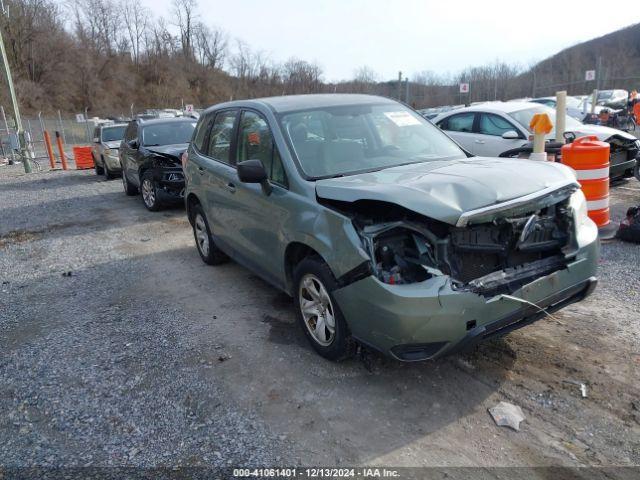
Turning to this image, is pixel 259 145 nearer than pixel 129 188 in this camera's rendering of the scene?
Yes

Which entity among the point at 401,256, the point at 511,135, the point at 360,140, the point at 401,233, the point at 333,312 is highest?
the point at 360,140

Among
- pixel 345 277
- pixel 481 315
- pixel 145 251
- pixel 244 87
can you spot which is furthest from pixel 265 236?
pixel 244 87

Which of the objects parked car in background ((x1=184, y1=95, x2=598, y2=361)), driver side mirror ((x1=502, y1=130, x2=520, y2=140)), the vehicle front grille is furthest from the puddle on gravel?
driver side mirror ((x1=502, y1=130, x2=520, y2=140))

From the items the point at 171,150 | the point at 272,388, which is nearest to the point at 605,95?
the point at 171,150

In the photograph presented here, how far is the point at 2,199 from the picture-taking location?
518 inches

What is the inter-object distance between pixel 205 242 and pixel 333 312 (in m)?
3.19

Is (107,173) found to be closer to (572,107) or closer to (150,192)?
(150,192)

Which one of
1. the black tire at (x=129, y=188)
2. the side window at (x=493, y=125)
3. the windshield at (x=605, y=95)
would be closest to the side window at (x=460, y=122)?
the side window at (x=493, y=125)

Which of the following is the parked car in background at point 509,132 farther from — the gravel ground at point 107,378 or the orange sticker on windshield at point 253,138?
the gravel ground at point 107,378

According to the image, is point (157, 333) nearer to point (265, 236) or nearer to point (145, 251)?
point (265, 236)

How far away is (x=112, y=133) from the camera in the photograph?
1608 cm

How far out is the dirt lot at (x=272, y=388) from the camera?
2.82 meters

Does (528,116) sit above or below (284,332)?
above

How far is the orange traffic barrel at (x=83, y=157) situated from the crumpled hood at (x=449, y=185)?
61.4 ft
